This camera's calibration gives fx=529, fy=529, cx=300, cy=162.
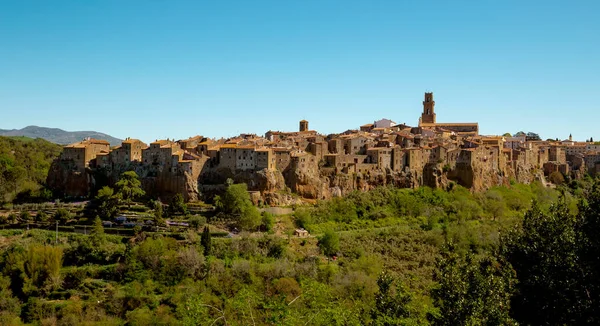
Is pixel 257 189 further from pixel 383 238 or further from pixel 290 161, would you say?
pixel 383 238

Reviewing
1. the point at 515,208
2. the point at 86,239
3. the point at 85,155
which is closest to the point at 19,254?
the point at 86,239

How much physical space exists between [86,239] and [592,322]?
26.3 metres

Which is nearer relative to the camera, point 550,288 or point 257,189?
point 550,288

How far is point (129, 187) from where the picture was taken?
35.6 m

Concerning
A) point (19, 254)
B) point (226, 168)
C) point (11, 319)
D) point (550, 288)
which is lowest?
point (11, 319)

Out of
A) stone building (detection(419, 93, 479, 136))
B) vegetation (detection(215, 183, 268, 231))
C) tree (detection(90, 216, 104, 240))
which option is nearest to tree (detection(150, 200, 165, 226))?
tree (detection(90, 216, 104, 240))

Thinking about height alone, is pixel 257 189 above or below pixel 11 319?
above

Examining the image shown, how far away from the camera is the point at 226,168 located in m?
37.4

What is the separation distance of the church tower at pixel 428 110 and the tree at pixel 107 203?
142 ft

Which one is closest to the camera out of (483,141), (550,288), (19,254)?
(550,288)

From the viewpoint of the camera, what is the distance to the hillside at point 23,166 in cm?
4109

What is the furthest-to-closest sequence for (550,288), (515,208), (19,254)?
(515,208)
(19,254)
(550,288)

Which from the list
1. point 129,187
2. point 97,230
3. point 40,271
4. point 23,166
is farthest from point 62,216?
point 23,166

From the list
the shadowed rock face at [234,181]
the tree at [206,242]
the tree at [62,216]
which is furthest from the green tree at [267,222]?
the tree at [62,216]
